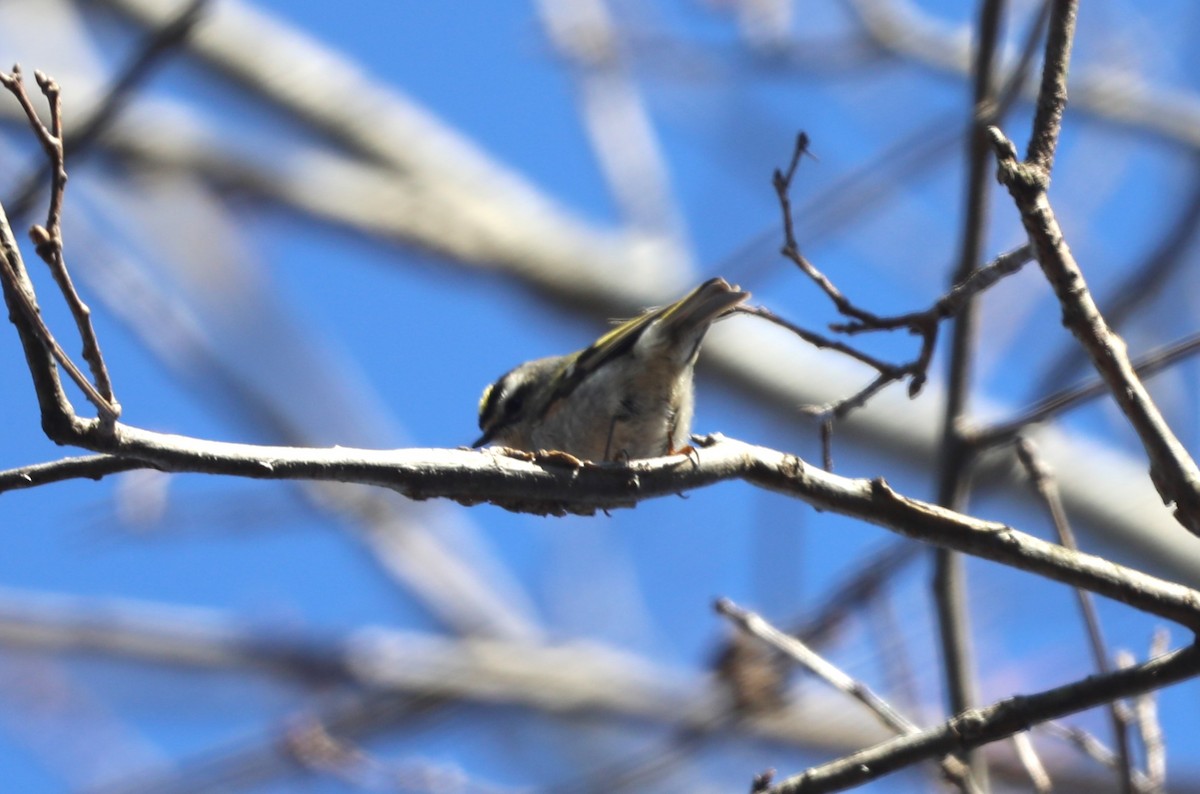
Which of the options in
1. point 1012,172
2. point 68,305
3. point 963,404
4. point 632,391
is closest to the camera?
point 68,305

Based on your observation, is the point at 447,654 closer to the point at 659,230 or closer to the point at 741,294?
the point at 659,230

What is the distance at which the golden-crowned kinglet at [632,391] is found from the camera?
10.0 ft

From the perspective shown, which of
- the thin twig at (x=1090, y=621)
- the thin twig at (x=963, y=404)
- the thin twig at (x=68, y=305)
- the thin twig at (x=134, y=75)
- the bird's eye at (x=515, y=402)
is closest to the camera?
the thin twig at (x=68, y=305)

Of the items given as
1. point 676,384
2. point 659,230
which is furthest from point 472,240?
point 676,384

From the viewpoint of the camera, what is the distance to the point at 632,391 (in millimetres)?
3182

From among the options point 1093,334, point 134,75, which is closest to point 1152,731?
point 1093,334

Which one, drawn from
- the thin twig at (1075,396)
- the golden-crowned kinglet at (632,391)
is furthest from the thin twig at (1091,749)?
the golden-crowned kinglet at (632,391)

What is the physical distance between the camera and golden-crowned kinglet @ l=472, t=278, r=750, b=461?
3.06 m

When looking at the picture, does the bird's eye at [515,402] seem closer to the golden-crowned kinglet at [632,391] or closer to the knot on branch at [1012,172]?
the golden-crowned kinglet at [632,391]

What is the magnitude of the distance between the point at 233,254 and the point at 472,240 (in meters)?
1.08

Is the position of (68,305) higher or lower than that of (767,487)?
lower

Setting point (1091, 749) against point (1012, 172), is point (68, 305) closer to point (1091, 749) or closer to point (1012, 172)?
point (1012, 172)

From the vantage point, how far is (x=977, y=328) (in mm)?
3008

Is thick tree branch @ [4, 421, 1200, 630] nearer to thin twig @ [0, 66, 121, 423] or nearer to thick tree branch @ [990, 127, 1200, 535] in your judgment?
thick tree branch @ [990, 127, 1200, 535]
